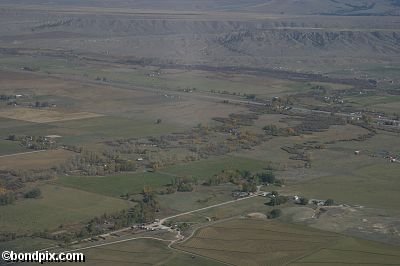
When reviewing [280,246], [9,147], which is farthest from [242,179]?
[9,147]

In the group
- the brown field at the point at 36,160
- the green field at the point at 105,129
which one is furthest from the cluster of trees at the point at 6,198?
the green field at the point at 105,129

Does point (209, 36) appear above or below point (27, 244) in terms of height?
above

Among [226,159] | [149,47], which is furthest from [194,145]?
[149,47]

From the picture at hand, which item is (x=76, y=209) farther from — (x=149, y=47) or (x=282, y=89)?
(x=149, y=47)

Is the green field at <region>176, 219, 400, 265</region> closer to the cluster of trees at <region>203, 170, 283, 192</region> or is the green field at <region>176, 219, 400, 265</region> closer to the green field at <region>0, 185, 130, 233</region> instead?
the green field at <region>0, 185, 130, 233</region>

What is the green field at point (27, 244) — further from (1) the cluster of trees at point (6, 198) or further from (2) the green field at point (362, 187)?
(2) the green field at point (362, 187)

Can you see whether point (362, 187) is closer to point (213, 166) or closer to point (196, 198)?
point (213, 166)
